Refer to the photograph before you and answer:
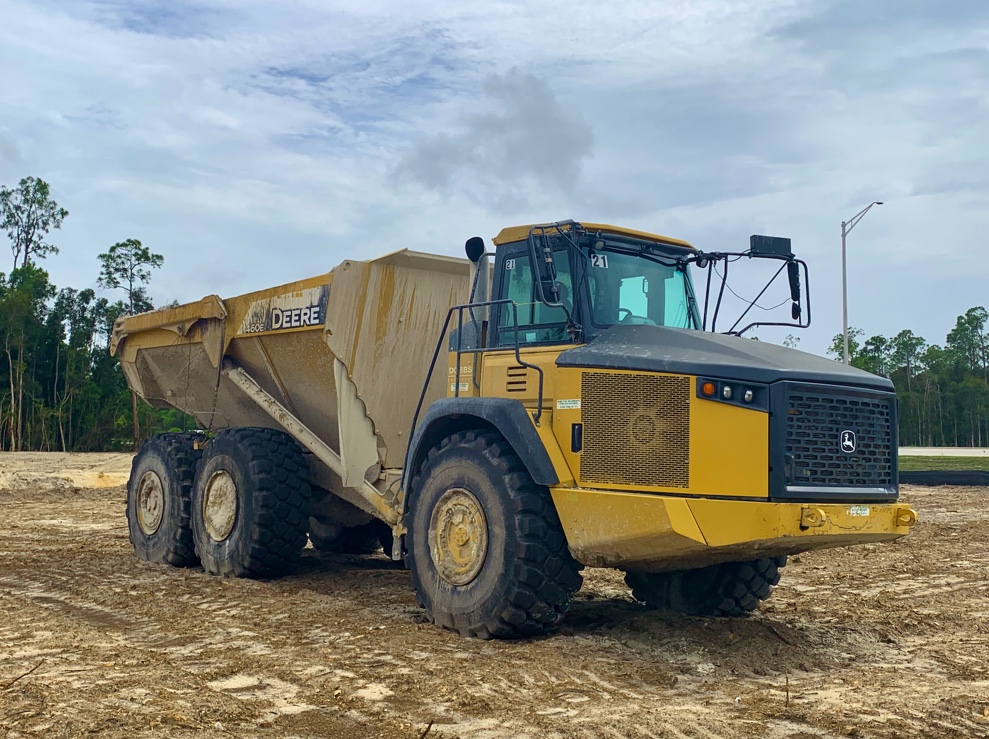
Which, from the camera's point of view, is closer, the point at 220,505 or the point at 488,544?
the point at 488,544

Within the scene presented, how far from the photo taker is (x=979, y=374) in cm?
7712

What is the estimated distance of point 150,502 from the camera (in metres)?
11.2

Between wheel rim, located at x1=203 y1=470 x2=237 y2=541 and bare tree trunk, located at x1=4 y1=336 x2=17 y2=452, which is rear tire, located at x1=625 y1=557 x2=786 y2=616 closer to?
wheel rim, located at x1=203 y1=470 x2=237 y2=541

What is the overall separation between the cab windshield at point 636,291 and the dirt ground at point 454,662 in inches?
83.8

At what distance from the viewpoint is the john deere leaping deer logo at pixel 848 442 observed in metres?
6.46

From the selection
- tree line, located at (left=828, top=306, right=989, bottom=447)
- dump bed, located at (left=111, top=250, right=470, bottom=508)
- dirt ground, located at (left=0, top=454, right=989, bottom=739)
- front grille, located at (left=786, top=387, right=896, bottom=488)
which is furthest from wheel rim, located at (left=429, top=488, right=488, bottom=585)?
tree line, located at (left=828, top=306, right=989, bottom=447)

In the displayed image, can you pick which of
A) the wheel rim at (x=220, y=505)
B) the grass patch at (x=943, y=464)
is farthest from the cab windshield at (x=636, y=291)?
the grass patch at (x=943, y=464)

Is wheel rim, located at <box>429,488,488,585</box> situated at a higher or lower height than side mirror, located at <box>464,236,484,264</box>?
lower

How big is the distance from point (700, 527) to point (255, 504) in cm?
467

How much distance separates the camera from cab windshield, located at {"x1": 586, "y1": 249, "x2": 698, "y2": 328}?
A: 7.06 m

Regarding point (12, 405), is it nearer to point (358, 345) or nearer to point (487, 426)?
point (358, 345)

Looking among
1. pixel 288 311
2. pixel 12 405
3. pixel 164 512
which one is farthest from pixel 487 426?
pixel 12 405

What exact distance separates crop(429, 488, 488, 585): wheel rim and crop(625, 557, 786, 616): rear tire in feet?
5.14

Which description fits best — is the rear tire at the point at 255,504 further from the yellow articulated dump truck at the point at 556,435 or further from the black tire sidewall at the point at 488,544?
the black tire sidewall at the point at 488,544
